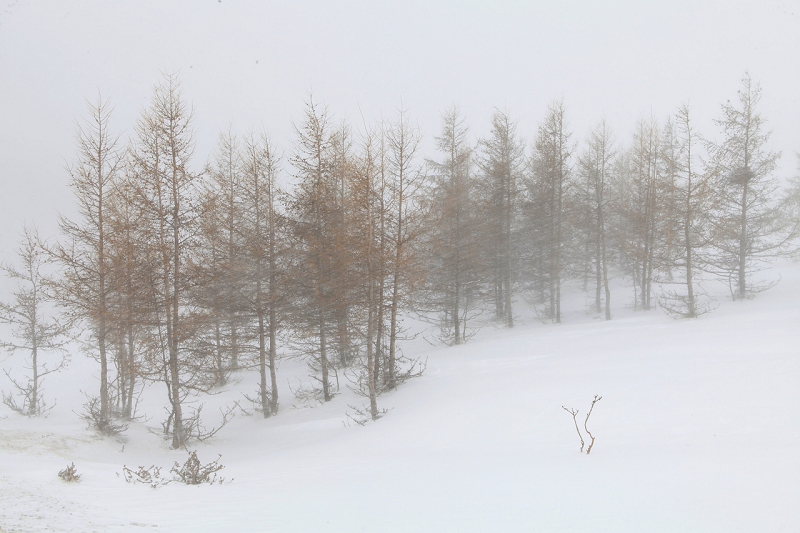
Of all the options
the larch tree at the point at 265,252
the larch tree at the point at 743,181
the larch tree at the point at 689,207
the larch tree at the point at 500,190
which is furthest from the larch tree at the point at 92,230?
the larch tree at the point at 743,181

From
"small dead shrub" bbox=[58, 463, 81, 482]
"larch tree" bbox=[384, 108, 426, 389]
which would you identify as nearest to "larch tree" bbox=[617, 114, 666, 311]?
"larch tree" bbox=[384, 108, 426, 389]

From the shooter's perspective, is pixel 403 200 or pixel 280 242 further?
pixel 280 242

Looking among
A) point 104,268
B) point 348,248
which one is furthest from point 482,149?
point 104,268

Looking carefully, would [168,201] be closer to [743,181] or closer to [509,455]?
[509,455]

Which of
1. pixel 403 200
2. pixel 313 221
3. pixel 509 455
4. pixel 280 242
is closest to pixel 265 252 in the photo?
pixel 280 242

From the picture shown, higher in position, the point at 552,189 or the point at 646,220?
the point at 552,189

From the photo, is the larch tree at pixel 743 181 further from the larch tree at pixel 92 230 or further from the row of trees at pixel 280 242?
the larch tree at pixel 92 230

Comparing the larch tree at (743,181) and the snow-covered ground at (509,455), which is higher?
the larch tree at (743,181)

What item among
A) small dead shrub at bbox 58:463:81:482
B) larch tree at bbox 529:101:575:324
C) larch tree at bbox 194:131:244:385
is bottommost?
small dead shrub at bbox 58:463:81:482

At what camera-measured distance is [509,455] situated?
822 cm

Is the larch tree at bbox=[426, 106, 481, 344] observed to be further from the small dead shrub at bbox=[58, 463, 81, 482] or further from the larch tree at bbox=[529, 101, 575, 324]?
the small dead shrub at bbox=[58, 463, 81, 482]

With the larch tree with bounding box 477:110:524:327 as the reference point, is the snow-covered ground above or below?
below

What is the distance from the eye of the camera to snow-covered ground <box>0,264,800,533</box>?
523cm

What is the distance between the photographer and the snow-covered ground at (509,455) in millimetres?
5227
